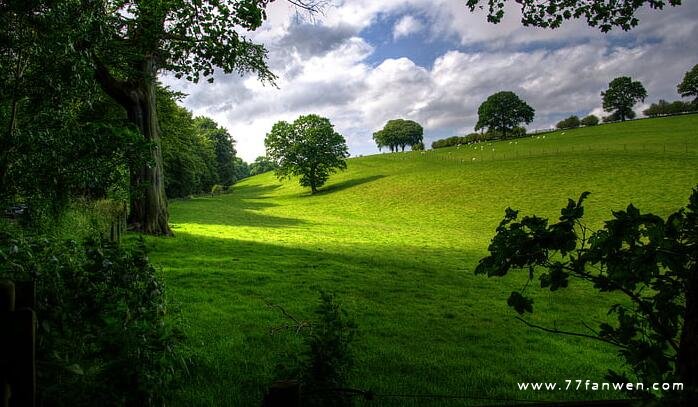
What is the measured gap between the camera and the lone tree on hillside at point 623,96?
124 m

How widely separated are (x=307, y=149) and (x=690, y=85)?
358 feet

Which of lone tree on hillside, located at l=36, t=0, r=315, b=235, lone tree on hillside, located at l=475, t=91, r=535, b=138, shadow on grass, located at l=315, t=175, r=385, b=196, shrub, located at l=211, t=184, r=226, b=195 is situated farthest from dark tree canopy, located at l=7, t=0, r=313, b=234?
lone tree on hillside, located at l=475, t=91, r=535, b=138

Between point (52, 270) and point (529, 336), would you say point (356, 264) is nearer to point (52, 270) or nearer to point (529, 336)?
point (529, 336)

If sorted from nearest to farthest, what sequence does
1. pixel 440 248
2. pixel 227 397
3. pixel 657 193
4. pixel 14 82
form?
pixel 227 397 < pixel 14 82 < pixel 440 248 < pixel 657 193

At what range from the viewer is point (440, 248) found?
2725 centimetres

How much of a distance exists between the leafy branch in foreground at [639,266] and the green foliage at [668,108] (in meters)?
145

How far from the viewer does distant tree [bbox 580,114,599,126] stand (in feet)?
420

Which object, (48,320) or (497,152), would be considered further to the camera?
(497,152)

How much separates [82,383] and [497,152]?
302ft

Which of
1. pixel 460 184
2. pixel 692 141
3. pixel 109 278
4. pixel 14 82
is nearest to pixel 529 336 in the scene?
pixel 109 278

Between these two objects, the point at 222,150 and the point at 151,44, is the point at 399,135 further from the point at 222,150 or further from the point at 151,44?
the point at 151,44

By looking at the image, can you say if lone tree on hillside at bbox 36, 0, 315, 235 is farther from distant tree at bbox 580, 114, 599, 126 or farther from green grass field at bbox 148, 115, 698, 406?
distant tree at bbox 580, 114, 599, 126

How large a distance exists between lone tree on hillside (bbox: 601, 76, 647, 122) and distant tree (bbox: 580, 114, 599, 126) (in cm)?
450

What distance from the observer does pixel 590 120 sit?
129 meters
